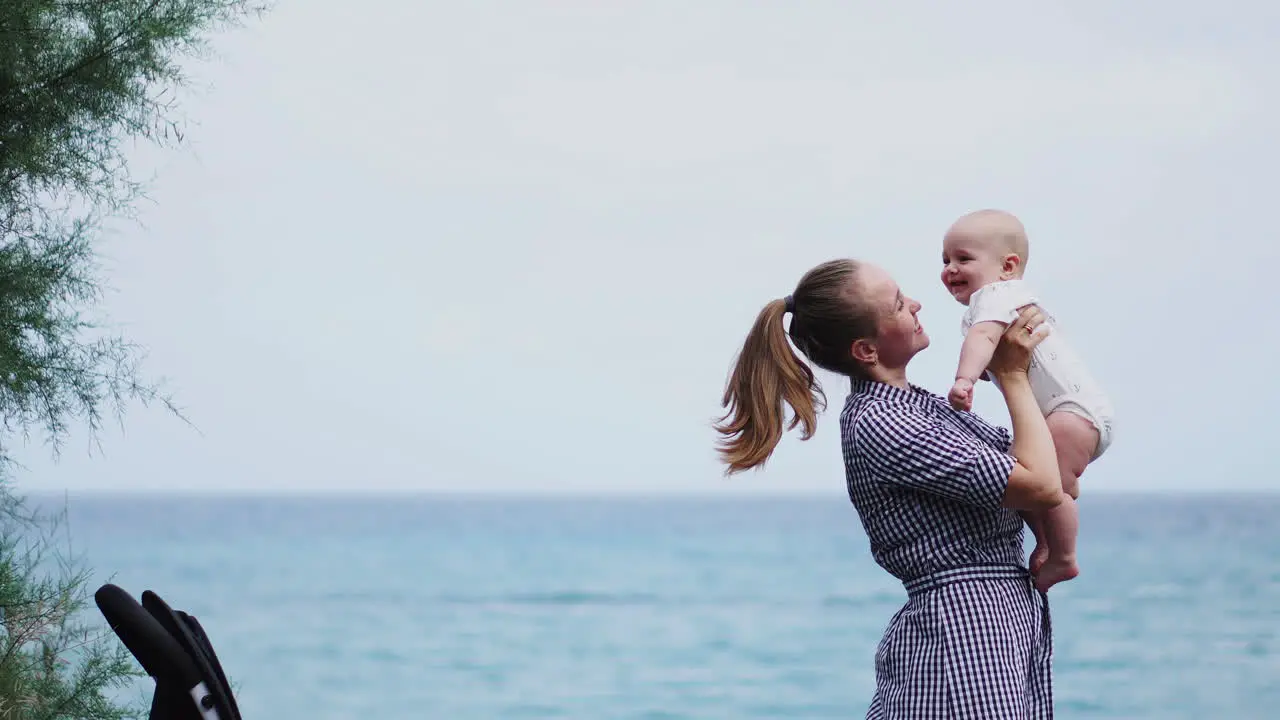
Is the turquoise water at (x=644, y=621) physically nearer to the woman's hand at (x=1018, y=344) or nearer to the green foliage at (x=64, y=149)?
the green foliage at (x=64, y=149)

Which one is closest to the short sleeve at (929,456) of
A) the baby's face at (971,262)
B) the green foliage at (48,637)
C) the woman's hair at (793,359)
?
the woman's hair at (793,359)

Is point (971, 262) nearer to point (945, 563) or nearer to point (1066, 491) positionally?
point (1066, 491)

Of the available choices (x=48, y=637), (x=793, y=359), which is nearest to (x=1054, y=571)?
(x=793, y=359)

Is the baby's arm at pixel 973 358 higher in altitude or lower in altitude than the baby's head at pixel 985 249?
lower

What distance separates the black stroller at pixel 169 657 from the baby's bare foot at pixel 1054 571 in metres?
1.18

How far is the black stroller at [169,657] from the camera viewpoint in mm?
1966

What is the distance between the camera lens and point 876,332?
194 centimetres

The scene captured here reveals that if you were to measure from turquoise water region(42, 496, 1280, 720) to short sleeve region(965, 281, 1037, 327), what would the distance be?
10505 millimetres

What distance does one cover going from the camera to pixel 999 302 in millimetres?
1984

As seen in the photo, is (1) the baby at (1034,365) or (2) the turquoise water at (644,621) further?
(2) the turquoise water at (644,621)

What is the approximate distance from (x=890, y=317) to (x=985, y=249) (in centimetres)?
26

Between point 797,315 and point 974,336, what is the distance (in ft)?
0.84

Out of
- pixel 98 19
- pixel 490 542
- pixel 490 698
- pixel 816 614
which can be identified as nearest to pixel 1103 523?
pixel 490 542

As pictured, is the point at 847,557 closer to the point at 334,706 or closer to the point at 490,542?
the point at 490,542
